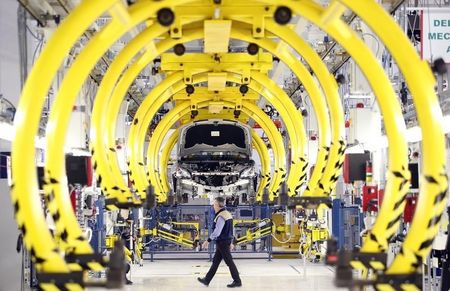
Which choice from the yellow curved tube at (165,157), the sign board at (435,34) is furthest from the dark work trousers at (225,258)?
the sign board at (435,34)

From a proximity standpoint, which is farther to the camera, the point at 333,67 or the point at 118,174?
the point at 333,67

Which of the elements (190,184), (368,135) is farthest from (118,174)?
(190,184)

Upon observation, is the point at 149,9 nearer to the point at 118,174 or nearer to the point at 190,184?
the point at 118,174

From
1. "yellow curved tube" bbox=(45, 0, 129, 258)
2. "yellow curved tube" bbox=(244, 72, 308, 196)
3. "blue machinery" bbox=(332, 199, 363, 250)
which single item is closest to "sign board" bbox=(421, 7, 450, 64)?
"yellow curved tube" bbox=(244, 72, 308, 196)

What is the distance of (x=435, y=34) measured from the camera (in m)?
10.2

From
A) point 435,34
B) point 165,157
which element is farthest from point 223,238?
point 435,34

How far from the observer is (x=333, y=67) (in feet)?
52.2

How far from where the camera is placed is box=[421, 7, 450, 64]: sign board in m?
10.2

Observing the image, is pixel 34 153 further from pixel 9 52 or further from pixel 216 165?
pixel 216 165

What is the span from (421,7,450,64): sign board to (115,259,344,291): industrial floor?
638 centimetres

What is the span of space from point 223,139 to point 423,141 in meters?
11.9

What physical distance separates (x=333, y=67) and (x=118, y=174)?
Answer: 8.47 m

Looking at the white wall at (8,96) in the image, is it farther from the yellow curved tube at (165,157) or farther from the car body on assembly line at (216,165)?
the yellow curved tube at (165,157)

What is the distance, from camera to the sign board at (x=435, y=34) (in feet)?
33.4
